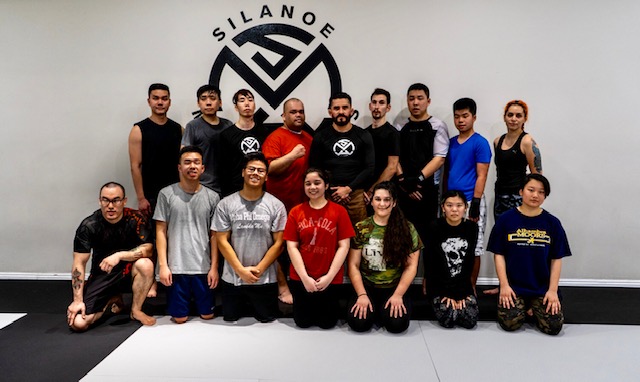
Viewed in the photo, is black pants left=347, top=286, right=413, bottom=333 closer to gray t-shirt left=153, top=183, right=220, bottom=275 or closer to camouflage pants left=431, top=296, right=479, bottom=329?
camouflage pants left=431, top=296, right=479, bottom=329

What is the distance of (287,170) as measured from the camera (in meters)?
3.27

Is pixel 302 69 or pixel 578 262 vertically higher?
pixel 302 69

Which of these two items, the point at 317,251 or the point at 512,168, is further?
the point at 512,168

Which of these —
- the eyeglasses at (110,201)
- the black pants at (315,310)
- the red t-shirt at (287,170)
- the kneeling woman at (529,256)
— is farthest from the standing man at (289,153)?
the kneeling woman at (529,256)

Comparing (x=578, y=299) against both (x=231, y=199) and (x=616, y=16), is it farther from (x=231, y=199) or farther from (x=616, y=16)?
(x=231, y=199)

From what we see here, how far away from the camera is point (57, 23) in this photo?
3.87 meters

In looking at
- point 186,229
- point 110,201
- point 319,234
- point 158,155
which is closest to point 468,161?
point 319,234

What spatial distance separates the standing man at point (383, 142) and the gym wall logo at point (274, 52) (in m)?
0.58

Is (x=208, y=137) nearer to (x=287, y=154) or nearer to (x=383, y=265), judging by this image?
(x=287, y=154)

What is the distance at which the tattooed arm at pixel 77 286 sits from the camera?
9.24ft

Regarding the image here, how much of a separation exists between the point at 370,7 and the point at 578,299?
2898 millimetres

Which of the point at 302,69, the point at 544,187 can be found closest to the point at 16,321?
the point at 302,69

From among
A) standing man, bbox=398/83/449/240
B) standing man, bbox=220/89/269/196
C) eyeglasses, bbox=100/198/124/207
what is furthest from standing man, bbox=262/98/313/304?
eyeglasses, bbox=100/198/124/207

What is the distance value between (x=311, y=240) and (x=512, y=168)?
1648mm
